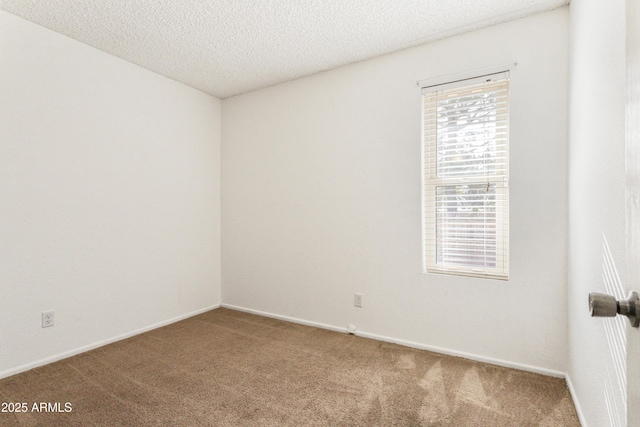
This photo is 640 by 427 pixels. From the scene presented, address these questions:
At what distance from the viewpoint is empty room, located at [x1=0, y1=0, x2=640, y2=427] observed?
1.92 meters

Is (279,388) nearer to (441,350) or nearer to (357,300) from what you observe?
(357,300)

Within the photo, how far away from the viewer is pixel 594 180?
1.53 meters

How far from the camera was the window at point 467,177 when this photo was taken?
8.05 feet

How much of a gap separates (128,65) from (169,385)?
2763mm

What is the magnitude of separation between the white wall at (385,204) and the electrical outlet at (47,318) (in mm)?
1737

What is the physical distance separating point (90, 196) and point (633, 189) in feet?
10.8

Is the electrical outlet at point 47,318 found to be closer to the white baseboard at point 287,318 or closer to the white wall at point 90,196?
the white wall at point 90,196

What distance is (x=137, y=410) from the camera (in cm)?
189

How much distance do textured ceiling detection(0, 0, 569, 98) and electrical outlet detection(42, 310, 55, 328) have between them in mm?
2155

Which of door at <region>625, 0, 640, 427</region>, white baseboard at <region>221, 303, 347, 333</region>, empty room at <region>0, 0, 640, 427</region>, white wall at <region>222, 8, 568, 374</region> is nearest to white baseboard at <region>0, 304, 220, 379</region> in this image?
empty room at <region>0, 0, 640, 427</region>

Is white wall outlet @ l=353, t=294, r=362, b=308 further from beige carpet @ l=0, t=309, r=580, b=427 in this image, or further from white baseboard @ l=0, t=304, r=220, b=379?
white baseboard @ l=0, t=304, r=220, b=379

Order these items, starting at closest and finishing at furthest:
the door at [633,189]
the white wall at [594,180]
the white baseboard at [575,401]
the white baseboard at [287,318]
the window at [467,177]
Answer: the door at [633,189] → the white wall at [594,180] → the white baseboard at [575,401] → the window at [467,177] → the white baseboard at [287,318]

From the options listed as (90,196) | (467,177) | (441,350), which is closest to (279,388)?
(441,350)

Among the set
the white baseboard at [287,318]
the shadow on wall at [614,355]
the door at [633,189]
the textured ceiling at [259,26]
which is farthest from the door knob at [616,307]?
the white baseboard at [287,318]
